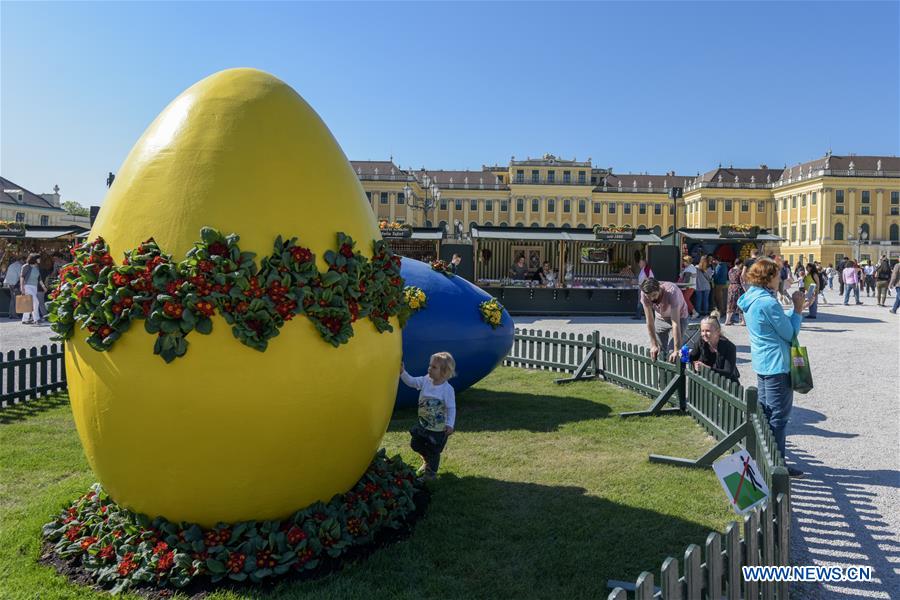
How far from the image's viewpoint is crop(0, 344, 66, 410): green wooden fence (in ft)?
30.7

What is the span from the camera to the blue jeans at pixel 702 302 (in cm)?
2094

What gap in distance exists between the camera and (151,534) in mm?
4340

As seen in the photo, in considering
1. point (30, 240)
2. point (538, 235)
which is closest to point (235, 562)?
point (538, 235)

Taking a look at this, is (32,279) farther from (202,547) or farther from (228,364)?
(228,364)

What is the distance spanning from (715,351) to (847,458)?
193 centimetres

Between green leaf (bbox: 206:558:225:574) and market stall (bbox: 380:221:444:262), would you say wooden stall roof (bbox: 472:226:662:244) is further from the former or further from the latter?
green leaf (bbox: 206:558:225:574)

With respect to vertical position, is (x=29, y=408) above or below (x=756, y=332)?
below

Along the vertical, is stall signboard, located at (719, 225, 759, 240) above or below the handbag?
above

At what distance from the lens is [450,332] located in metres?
8.51

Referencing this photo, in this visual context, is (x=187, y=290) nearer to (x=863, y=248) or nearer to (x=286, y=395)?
(x=286, y=395)

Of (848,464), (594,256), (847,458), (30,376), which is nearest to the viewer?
(848,464)

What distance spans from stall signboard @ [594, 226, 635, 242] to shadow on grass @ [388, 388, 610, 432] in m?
16.8

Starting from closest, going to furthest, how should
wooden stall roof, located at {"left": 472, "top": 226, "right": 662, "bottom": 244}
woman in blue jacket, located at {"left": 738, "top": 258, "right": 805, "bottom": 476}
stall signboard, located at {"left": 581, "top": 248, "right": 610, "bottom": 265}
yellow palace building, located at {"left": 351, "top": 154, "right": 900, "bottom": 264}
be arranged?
woman in blue jacket, located at {"left": 738, "top": 258, "right": 805, "bottom": 476}, wooden stall roof, located at {"left": 472, "top": 226, "right": 662, "bottom": 244}, stall signboard, located at {"left": 581, "top": 248, "right": 610, "bottom": 265}, yellow palace building, located at {"left": 351, "top": 154, "right": 900, "bottom": 264}

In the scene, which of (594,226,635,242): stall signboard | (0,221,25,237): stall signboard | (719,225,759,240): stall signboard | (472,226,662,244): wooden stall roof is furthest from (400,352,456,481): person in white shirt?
(0,221,25,237): stall signboard
